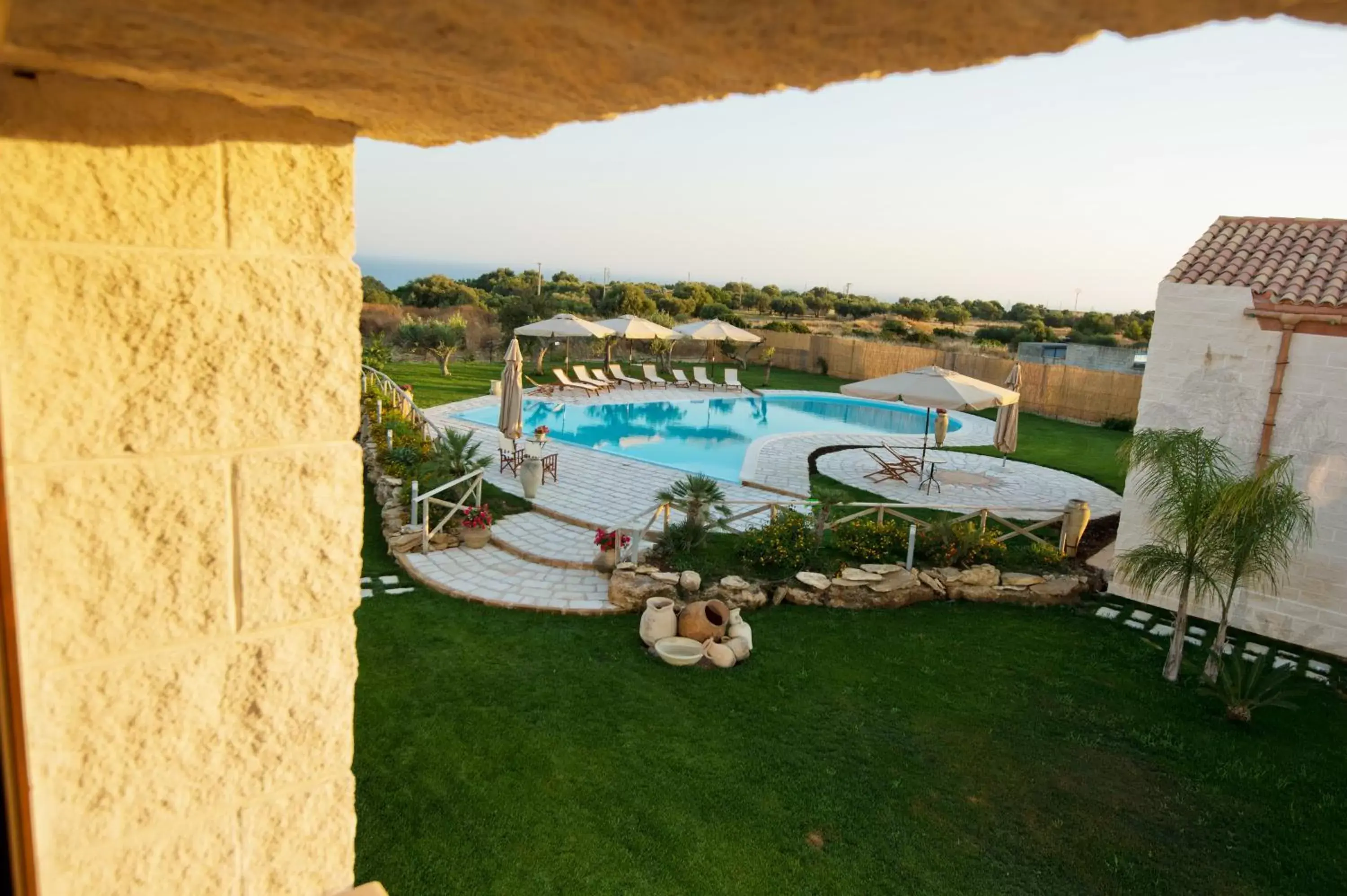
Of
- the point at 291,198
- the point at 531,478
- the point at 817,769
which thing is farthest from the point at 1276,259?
the point at 291,198

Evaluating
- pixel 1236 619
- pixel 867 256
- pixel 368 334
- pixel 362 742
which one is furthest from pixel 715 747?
pixel 867 256

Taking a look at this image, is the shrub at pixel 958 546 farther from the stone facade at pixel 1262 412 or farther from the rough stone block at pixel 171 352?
the rough stone block at pixel 171 352

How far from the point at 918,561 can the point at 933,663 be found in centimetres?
242

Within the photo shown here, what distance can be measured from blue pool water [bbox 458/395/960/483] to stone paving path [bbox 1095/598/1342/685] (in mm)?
6912

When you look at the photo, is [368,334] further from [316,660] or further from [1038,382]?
[316,660]

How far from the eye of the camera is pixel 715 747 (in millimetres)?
6121

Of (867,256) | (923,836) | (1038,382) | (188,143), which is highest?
(867,256)

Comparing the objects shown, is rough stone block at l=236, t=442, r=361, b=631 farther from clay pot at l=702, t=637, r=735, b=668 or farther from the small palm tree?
the small palm tree

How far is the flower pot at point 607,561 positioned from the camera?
9.33 m

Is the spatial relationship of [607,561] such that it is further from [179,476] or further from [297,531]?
[179,476]

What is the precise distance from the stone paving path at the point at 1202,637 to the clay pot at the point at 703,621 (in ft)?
14.9

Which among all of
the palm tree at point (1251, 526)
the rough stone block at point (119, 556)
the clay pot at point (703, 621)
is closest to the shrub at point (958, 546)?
the palm tree at point (1251, 526)

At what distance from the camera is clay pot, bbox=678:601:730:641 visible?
7.66 metres

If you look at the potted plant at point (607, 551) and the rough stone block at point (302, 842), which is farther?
the potted plant at point (607, 551)
